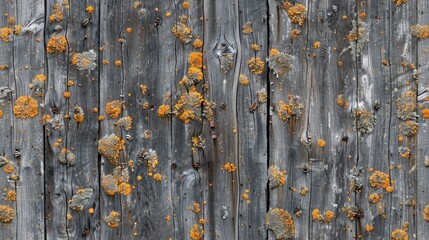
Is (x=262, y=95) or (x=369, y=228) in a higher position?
(x=262, y=95)

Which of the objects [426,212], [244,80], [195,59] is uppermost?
[195,59]

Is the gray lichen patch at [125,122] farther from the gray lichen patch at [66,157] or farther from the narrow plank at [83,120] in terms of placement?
the gray lichen patch at [66,157]

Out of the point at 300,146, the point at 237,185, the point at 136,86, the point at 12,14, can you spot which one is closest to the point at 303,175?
the point at 300,146

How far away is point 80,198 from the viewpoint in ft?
8.13

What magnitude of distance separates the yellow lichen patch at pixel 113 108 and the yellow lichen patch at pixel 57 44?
34 cm

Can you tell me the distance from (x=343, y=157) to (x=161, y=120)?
0.88 metres

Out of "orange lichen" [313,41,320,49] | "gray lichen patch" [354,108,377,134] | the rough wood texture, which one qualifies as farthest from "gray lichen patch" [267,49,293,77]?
"gray lichen patch" [354,108,377,134]

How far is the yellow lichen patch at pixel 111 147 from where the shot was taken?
→ 245cm

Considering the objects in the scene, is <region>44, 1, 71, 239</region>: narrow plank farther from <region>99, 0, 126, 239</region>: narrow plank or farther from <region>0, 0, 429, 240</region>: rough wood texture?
<region>99, 0, 126, 239</region>: narrow plank

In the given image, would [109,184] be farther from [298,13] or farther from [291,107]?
[298,13]

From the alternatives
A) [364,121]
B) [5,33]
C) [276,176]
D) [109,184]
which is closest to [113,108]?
[109,184]

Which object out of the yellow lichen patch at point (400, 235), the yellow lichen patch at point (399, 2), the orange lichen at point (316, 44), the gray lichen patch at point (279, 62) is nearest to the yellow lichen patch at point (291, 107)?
the gray lichen patch at point (279, 62)

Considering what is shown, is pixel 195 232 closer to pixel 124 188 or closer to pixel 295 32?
pixel 124 188

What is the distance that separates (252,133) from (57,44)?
3.30ft
